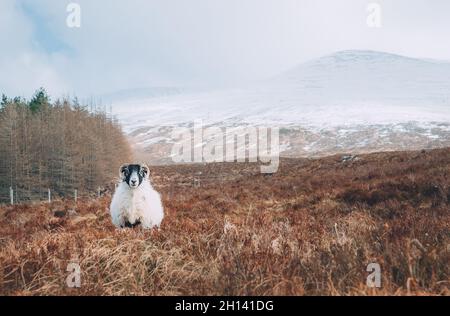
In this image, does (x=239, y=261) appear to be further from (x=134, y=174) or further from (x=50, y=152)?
(x=50, y=152)

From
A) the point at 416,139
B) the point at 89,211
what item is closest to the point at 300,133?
the point at 416,139

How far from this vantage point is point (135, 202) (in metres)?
9.07

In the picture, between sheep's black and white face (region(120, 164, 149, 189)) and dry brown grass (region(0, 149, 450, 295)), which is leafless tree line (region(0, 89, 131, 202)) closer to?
sheep's black and white face (region(120, 164, 149, 189))

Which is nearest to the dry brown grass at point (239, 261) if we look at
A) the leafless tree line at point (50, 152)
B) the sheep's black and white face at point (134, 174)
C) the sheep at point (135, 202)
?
the sheep at point (135, 202)

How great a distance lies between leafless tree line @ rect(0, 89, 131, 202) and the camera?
Answer: 48906 mm

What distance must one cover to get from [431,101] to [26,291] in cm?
20515

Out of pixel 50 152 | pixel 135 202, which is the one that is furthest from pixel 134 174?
pixel 50 152

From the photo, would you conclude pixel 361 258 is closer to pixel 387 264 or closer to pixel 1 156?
pixel 387 264

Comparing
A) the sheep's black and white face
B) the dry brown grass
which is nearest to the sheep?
the sheep's black and white face

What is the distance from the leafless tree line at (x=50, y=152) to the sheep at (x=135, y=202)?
41.3 m

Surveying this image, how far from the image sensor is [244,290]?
13.9 feet

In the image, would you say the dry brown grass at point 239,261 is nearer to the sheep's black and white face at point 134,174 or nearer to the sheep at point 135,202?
the sheep at point 135,202

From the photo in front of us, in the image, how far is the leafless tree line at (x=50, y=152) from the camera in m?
48.9

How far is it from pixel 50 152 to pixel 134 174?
46.8m
